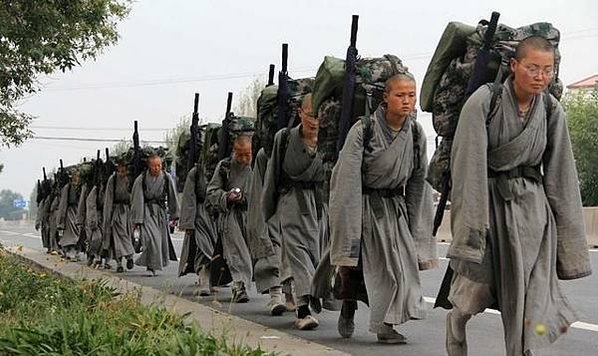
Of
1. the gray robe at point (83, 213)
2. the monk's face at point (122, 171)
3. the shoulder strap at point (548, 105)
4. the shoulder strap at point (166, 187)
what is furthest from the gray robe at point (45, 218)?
the shoulder strap at point (548, 105)

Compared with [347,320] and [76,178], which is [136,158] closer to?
[76,178]

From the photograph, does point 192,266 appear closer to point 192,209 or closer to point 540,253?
point 192,209

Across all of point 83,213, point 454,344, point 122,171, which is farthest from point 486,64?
point 83,213

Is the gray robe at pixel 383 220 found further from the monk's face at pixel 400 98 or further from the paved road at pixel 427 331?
the paved road at pixel 427 331

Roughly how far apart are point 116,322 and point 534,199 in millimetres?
2775

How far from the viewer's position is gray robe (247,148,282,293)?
35.6 feet

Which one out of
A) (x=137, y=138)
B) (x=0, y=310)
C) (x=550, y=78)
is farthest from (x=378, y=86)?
(x=137, y=138)

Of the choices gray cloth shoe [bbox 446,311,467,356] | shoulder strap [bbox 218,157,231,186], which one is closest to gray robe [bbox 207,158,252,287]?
shoulder strap [bbox 218,157,231,186]

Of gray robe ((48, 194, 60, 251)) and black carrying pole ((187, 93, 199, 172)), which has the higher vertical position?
black carrying pole ((187, 93, 199, 172))

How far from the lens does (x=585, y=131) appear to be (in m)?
53.9

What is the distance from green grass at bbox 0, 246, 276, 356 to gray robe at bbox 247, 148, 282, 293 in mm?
1667

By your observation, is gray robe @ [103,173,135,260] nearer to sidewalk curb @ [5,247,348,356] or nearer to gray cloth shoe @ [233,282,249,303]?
gray cloth shoe @ [233,282,249,303]

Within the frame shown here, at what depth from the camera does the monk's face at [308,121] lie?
32.0 ft

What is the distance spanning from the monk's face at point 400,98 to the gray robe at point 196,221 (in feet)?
19.2
